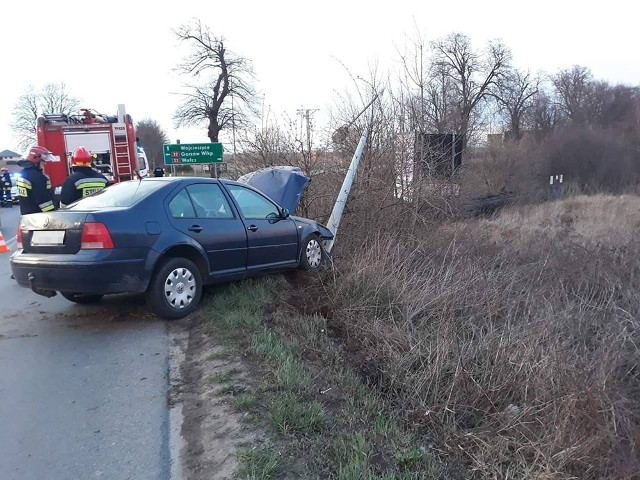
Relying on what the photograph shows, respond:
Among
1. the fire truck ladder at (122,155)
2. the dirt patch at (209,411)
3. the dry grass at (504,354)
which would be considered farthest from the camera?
the fire truck ladder at (122,155)

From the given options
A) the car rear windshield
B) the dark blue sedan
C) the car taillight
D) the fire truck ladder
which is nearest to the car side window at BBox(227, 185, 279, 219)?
the dark blue sedan

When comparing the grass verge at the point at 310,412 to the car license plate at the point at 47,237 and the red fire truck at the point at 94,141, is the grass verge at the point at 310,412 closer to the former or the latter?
the car license plate at the point at 47,237

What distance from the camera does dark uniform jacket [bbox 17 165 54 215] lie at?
8.17m

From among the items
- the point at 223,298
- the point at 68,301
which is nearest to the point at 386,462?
the point at 223,298

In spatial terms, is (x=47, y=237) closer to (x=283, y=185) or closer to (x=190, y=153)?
(x=283, y=185)

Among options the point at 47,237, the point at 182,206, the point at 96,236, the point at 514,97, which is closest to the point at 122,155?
the point at 182,206

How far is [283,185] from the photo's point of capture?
32.4 feet

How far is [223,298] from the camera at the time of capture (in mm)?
6609

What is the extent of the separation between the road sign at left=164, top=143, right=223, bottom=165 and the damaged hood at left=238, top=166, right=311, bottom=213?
59.5 feet

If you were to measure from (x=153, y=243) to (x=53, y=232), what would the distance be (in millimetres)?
1007

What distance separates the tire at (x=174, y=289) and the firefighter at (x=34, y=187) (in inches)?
130

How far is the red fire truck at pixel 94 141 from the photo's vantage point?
1457 cm

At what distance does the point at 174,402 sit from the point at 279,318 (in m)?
1.77

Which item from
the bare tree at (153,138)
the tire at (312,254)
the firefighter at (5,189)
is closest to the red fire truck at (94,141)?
the tire at (312,254)
